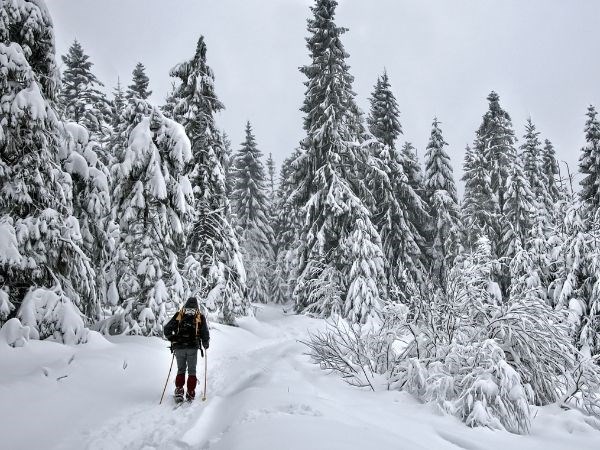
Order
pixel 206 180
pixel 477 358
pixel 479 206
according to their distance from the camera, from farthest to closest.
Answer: pixel 479 206 < pixel 206 180 < pixel 477 358

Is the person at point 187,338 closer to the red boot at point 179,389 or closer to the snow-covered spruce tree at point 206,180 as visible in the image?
the red boot at point 179,389

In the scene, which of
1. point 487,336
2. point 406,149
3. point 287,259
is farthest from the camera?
point 406,149

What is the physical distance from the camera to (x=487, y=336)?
726 centimetres

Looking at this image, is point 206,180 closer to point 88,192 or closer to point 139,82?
point 88,192

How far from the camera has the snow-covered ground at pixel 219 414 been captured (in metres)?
4.99

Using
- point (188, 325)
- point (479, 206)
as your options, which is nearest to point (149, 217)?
point (188, 325)

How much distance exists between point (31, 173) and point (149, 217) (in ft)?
12.2

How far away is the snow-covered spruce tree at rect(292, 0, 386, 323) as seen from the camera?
19.2 m

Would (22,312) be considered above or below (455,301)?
below

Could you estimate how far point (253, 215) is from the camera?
113ft

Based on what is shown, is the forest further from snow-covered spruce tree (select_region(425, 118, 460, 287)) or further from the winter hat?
the winter hat

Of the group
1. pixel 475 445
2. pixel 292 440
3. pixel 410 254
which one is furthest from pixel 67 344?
pixel 410 254

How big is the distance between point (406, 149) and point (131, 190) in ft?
82.3

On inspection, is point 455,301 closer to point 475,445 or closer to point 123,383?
point 475,445
